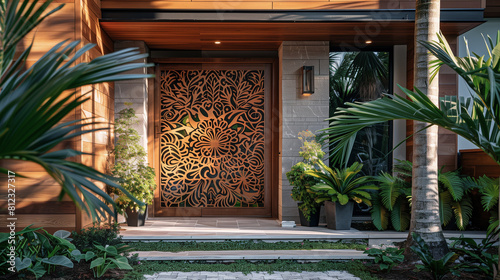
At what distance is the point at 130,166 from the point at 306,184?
2395mm

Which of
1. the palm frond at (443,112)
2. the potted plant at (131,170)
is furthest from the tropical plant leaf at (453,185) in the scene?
the potted plant at (131,170)

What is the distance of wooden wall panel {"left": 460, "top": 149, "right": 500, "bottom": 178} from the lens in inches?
202

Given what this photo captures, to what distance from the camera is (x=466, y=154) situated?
18.2 feet

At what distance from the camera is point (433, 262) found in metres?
3.24

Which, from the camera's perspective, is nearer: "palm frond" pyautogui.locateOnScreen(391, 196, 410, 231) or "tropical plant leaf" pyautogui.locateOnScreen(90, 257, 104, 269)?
"tropical plant leaf" pyautogui.locateOnScreen(90, 257, 104, 269)

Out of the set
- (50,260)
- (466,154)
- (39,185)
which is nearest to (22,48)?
(39,185)

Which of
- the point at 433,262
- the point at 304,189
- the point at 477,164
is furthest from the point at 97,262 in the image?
the point at 477,164

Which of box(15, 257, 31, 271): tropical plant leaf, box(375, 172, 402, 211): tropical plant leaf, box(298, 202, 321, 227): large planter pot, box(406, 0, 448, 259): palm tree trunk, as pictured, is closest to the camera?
box(15, 257, 31, 271): tropical plant leaf

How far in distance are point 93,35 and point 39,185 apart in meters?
1.87

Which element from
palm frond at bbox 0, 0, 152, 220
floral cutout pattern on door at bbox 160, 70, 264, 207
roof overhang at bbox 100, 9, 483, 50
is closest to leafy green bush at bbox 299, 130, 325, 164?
floral cutout pattern on door at bbox 160, 70, 264, 207

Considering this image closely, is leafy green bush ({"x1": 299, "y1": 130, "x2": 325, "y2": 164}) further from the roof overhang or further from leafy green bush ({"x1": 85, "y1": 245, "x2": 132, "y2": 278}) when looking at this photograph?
leafy green bush ({"x1": 85, "y1": 245, "x2": 132, "y2": 278})

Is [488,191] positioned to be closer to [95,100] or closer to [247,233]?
[247,233]

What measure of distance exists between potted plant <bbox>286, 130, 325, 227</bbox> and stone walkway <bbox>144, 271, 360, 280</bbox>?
1.47 metres

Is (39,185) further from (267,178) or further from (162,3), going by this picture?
(267,178)
